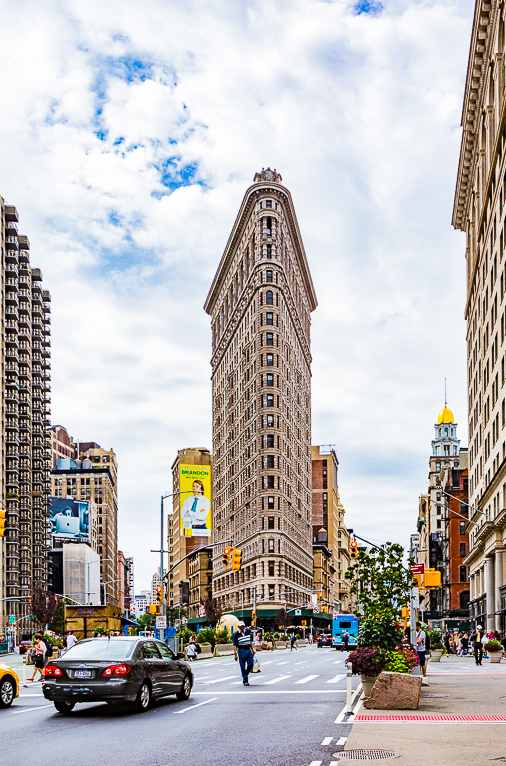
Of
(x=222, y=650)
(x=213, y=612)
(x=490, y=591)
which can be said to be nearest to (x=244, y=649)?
(x=222, y=650)

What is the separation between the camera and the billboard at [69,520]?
546ft

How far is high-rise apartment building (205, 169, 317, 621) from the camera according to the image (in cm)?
11675

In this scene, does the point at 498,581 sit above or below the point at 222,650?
above

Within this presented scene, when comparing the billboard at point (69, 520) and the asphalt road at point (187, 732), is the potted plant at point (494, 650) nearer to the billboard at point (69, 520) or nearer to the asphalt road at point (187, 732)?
the asphalt road at point (187, 732)

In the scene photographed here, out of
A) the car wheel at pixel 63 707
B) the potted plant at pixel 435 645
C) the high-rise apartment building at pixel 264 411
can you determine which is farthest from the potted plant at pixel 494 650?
the high-rise apartment building at pixel 264 411

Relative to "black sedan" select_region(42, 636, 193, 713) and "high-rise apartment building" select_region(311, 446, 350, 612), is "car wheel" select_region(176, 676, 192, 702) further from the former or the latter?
"high-rise apartment building" select_region(311, 446, 350, 612)

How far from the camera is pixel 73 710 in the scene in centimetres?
1884

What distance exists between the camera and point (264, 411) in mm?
118625

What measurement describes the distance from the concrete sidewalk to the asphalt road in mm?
544

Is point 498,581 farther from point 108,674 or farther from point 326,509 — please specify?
point 326,509

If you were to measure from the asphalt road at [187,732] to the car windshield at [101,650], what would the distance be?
1.13 metres

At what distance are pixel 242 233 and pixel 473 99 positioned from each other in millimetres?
65421

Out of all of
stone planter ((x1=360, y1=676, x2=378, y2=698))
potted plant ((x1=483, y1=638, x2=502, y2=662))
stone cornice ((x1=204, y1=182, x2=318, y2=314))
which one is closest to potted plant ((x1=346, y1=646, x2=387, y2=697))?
stone planter ((x1=360, y1=676, x2=378, y2=698))

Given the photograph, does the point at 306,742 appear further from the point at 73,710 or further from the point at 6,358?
the point at 6,358
